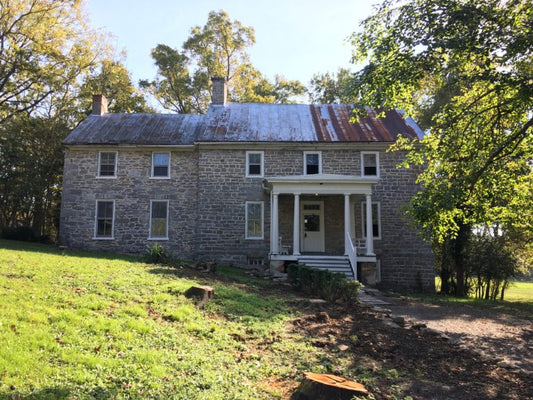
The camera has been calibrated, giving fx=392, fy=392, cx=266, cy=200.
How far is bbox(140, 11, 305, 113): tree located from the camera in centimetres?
3275

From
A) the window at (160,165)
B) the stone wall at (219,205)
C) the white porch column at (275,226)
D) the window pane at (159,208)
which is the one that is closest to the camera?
the white porch column at (275,226)

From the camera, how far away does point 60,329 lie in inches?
206

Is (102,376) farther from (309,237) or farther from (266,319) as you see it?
(309,237)

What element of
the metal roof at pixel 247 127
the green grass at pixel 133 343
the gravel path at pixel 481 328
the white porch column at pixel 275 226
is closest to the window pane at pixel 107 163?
the metal roof at pixel 247 127

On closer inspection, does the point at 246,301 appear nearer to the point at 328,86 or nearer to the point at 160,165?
the point at 160,165

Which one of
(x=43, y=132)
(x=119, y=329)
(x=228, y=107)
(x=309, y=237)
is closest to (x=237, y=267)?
(x=309, y=237)

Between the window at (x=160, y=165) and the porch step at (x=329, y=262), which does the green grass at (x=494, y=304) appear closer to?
the porch step at (x=329, y=262)

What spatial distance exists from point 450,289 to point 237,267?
11.2 meters

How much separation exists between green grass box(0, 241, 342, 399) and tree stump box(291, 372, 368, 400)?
433mm

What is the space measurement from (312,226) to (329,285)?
311 inches

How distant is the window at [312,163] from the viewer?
18.6 m

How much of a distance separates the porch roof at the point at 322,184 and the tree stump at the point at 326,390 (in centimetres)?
1254

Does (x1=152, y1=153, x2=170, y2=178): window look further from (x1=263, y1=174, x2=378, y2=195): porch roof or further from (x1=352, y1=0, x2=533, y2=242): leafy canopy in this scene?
(x1=352, y1=0, x2=533, y2=242): leafy canopy

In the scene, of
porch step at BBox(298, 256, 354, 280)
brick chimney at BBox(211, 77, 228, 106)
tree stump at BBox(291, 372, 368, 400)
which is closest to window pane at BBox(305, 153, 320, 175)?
porch step at BBox(298, 256, 354, 280)
